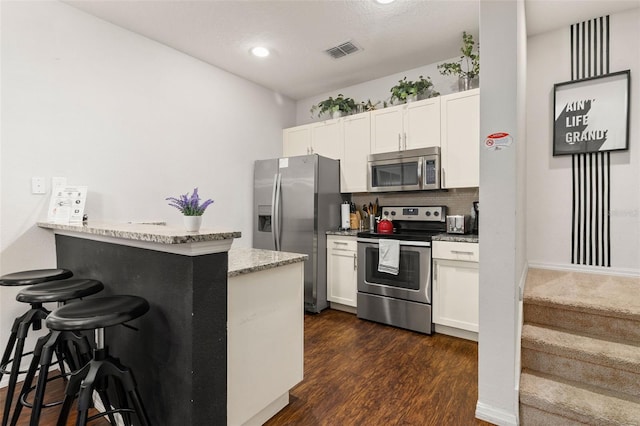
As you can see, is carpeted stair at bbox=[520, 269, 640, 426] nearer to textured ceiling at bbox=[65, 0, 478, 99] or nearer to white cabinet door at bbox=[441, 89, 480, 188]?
white cabinet door at bbox=[441, 89, 480, 188]

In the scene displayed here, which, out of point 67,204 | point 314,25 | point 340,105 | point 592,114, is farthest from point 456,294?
point 67,204

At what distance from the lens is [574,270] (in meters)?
2.88

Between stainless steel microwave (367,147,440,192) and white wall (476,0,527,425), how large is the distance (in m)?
1.42

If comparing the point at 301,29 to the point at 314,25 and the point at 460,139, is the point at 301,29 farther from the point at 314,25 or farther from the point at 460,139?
the point at 460,139

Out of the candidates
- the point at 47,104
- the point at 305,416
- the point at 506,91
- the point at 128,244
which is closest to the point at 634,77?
the point at 506,91

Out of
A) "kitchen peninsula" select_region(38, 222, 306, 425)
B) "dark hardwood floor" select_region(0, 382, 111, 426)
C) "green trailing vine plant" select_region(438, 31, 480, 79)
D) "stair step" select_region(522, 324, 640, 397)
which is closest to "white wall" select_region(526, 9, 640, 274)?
"green trailing vine plant" select_region(438, 31, 480, 79)

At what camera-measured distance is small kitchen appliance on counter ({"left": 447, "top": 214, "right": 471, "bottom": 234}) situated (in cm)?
309

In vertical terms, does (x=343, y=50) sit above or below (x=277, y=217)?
above

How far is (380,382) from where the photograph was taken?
7.09 feet

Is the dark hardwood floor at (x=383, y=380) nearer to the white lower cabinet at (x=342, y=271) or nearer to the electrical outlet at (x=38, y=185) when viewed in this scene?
the white lower cabinet at (x=342, y=271)

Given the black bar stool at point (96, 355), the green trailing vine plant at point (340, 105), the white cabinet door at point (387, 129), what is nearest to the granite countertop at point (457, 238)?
the white cabinet door at point (387, 129)

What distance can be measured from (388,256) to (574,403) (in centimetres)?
172

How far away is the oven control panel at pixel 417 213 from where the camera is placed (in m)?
3.41

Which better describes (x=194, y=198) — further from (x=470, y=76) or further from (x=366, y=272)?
(x=470, y=76)
